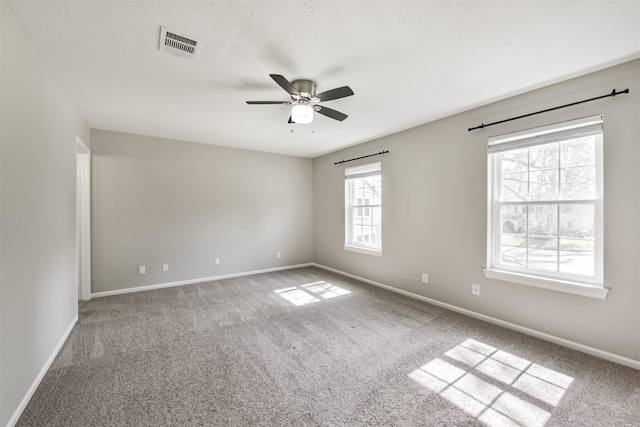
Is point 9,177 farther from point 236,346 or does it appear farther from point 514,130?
point 514,130

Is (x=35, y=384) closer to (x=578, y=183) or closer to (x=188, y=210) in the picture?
(x=188, y=210)

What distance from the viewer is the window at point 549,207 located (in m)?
2.45

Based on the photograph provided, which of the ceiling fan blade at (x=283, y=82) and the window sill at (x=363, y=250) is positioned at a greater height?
the ceiling fan blade at (x=283, y=82)

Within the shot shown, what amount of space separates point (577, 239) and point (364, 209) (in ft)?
9.66

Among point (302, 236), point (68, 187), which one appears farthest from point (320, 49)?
point (302, 236)

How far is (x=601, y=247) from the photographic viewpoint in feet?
7.80

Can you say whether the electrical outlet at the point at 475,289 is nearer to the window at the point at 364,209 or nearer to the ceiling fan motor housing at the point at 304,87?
the window at the point at 364,209

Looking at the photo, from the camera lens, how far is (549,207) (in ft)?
8.92

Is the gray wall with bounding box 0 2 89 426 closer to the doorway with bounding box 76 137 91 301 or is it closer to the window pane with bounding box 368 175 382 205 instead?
the doorway with bounding box 76 137 91 301

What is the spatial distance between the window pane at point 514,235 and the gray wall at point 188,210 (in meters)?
3.88

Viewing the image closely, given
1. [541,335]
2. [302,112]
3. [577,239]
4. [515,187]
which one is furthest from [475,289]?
A: [302,112]

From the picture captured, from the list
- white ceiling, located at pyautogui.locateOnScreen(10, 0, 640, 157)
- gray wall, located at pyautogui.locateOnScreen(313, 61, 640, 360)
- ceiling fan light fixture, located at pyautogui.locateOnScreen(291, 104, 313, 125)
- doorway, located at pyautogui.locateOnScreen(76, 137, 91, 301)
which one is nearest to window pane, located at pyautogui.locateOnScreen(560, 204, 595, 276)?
gray wall, located at pyautogui.locateOnScreen(313, 61, 640, 360)

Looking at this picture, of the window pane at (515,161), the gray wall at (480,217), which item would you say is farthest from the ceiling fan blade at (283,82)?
the window pane at (515,161)

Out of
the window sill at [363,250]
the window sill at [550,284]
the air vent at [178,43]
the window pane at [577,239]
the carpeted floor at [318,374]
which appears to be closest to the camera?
the carpeted floor at [318,374]
